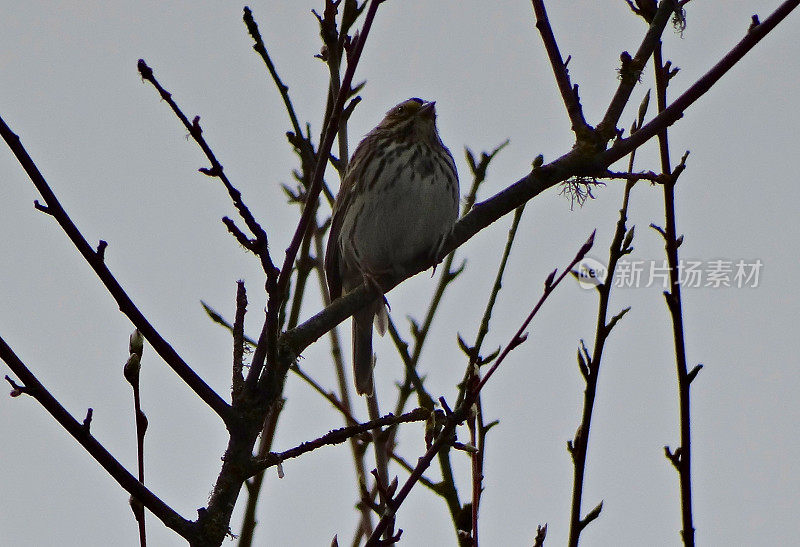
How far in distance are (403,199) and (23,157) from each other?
327 centimetres

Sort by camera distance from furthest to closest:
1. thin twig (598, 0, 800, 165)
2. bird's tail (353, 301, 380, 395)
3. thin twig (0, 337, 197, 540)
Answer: bird's tail (353, 301, 380, 395) < thin twig (598, 0, 800, 165) < thin twig (0, 337, 197, 540)

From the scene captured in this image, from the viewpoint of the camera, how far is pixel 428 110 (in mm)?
6074

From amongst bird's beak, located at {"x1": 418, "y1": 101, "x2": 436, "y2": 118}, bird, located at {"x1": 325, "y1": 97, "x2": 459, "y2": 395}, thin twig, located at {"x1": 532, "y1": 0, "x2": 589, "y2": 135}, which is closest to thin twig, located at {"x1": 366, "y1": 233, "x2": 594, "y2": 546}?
thin twig, located at {"x1": 532, "y1": 0, "x2": 589, "y2": 135}

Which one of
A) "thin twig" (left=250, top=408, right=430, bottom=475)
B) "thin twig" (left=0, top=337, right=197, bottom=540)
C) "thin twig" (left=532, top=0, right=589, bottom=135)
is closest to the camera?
"thin twig" (left=0, top=337, right=197, bottom=540)

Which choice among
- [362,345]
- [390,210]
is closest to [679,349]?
[390,210]

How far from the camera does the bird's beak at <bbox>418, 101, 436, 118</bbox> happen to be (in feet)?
19.8

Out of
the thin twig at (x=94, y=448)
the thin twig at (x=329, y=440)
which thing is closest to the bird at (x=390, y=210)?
the thin twig at (x=329, y=440)

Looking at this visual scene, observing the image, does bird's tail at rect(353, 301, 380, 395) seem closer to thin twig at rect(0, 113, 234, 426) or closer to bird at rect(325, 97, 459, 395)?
bird at rect(325, 97, 459, 395)

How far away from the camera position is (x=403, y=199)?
542cm

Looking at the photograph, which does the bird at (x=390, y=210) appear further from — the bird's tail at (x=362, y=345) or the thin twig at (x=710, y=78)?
the thin twig at (x=710, y=78)

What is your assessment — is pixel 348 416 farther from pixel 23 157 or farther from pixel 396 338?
pixel 23 157

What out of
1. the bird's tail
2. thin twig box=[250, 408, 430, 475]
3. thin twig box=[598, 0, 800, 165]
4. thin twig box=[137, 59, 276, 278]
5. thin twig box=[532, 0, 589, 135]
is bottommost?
thin twig box=[250, 408, 430, 475]

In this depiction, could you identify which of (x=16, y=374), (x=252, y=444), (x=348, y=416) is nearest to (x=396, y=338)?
(x=348, y=416)

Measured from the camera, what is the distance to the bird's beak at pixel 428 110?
6.03m
